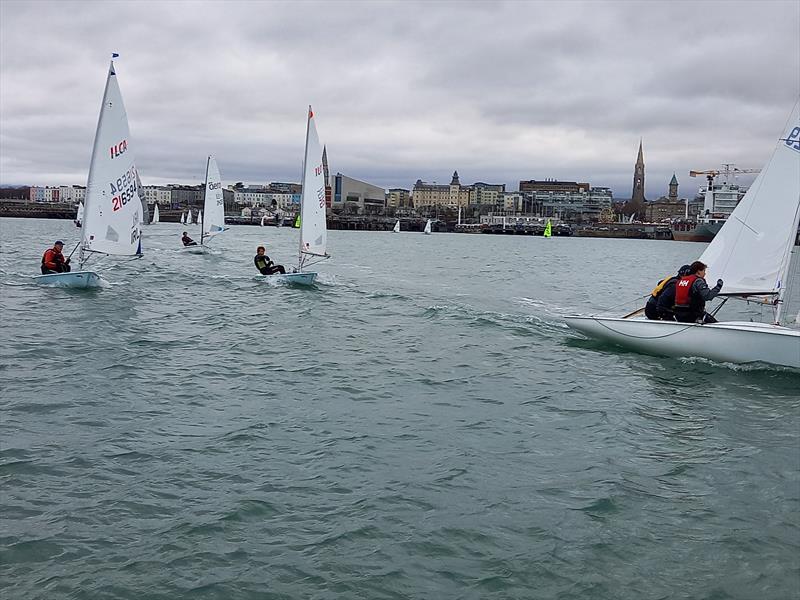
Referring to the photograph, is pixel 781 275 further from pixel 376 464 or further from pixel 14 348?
pixel 14 348

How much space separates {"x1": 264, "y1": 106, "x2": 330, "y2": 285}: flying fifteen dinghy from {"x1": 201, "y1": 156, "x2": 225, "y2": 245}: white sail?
16.9 m

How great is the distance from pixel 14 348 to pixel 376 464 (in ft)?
28.8

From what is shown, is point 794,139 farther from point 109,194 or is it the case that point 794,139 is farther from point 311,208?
point 109,194

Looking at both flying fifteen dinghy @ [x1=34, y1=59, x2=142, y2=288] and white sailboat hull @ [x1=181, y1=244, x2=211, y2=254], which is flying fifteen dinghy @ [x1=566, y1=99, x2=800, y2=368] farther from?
white sailboat hull @ [x1=181, y1=244, x2=211, y2=254]

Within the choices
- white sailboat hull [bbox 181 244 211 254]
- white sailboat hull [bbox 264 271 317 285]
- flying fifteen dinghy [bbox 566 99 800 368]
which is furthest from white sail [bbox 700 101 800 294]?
white sailboat hull [bbox 181 244 211 254]

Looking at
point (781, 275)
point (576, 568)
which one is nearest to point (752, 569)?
point (576, 568)

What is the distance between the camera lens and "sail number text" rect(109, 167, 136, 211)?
72.3 feet

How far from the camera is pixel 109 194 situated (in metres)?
22.0

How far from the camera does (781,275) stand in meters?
13.2

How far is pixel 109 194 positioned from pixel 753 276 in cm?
1823

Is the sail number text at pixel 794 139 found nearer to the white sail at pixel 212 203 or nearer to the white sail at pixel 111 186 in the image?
the white sail at pixel 111 186

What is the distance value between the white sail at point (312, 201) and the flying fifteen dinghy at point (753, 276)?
44.5 feet

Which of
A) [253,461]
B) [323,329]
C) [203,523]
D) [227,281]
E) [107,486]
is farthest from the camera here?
[227,281]

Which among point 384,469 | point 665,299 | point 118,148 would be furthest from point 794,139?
point 118,148
